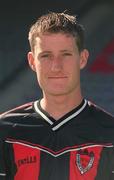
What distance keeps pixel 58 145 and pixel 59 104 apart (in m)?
0.16

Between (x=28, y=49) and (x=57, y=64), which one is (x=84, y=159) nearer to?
(x=57, y=64)

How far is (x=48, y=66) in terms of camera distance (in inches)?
85.4

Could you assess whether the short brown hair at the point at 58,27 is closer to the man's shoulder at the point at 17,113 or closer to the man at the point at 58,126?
the man at the point at 58,126

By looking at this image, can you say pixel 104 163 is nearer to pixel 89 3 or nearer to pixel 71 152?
pixel 71 152

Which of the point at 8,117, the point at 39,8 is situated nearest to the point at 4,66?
the point at 39,8

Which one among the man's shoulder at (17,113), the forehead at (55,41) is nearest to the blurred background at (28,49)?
the man's shoulder at (17,113)

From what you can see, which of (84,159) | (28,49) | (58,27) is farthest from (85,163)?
(28,49)

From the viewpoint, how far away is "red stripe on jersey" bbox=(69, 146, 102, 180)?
7.10ft

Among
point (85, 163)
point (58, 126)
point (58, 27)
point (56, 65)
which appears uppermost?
point (58, 27)

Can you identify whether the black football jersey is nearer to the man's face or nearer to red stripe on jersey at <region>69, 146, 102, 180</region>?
red stripe on jersey at <region>69, 146, 102, 180</region>

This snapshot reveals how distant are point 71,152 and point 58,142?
2.4 inches

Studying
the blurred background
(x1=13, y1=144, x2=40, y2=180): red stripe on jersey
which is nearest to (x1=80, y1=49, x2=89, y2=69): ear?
(x1=13, y1=144, x2=40, y2=180): red stripe on jersey

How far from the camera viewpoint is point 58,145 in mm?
2205

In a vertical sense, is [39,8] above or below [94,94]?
above
